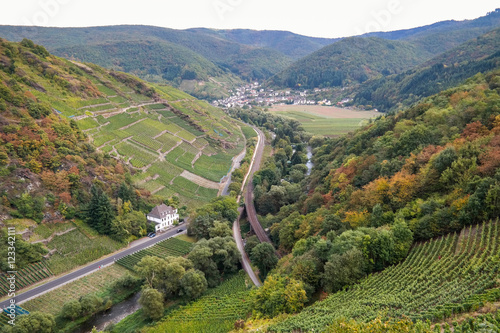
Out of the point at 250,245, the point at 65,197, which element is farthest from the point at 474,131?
the point at 65,197

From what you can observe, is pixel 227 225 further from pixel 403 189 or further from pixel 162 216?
pixel 403 189

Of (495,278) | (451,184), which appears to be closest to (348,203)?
(451,184)

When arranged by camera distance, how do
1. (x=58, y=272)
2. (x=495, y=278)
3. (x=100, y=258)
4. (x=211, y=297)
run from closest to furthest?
1. (x=495, y=278)
2. (x=211, y=297)
3. (x=58, y=272)
4. (x=100, y=258)

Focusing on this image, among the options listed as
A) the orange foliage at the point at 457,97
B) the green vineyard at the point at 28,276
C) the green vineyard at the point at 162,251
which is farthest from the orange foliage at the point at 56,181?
the orange foliage at the point at 457,97

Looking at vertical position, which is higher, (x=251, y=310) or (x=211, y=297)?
(x=251, y=310)

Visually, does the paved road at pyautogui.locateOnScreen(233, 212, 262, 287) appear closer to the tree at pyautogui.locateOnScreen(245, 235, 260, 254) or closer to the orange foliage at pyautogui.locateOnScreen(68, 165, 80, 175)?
the tree at pyautogui.locateOnScreen(245, 235, 260, 254)

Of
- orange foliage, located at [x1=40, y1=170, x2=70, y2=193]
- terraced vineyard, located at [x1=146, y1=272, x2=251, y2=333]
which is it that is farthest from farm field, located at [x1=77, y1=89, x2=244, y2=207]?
terraced vineyard, located at [x1=146, y1=272, x2=251, y2=333]

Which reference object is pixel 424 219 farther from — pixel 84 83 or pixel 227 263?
pixel 84 83

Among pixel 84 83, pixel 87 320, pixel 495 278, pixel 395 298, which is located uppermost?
pixel 84 83
